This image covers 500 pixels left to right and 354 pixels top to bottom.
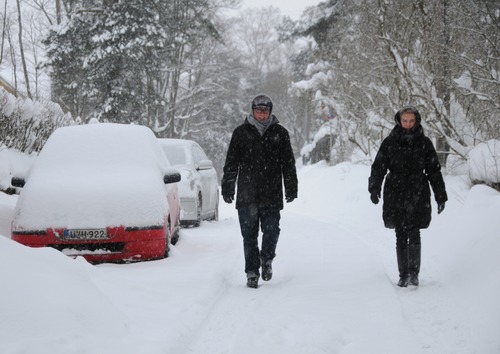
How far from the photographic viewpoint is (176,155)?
10.2 meters

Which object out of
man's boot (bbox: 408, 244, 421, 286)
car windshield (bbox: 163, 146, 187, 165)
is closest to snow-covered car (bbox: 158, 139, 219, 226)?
car windshield (bbox: 163, 146, 187, 165)

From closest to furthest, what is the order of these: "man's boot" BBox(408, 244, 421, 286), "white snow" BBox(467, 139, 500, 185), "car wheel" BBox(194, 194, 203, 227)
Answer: "man's boot" BBox(408, 244, 421, 286)
"white snow" BBox(467, 139, 500, 185)
"car wheel" BBox(194, 194, 203, 227)

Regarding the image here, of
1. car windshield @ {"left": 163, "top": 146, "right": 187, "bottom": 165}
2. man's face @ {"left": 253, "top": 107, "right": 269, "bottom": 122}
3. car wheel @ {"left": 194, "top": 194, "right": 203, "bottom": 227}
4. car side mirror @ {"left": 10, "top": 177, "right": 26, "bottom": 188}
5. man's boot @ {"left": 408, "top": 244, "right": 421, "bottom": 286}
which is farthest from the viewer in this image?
car windshield @ {"left": 163, "top": 146, "right": 187, "bottom": 165}

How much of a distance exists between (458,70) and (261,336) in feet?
26.8

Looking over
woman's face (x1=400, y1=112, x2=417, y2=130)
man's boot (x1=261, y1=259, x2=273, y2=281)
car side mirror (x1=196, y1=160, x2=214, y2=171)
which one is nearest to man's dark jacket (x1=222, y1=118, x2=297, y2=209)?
man's boot (x1=261, y1=259, x2=273, y2=281)

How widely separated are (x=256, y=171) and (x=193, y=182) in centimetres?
434

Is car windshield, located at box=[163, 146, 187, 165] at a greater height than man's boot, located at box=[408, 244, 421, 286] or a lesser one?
greater

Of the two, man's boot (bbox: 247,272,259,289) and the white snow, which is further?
the white snow

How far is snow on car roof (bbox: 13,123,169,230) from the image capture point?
5398 mm

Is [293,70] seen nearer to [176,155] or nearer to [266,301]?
[176,155]

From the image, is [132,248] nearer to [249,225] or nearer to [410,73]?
[249,225]

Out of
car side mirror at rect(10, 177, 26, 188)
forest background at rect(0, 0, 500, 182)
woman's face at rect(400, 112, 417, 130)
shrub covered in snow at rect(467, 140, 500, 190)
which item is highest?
forest background at rect(0, 0, 500, 182)

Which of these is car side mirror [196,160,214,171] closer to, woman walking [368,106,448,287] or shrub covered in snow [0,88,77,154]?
shrub covered in snow [0,88,77,154]

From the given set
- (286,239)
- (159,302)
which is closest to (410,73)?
(286,239)
